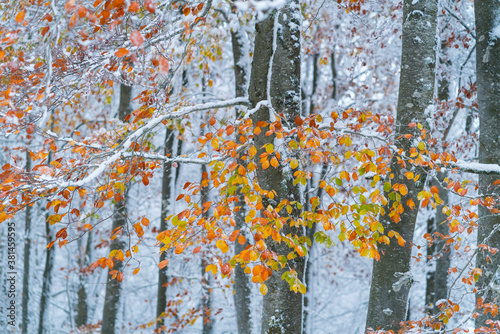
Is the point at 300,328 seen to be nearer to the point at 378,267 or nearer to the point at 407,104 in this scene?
the point at 378,267

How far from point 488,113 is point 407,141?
1.18 meters

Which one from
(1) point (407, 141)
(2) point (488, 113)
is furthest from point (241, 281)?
(2) point (488, 113)

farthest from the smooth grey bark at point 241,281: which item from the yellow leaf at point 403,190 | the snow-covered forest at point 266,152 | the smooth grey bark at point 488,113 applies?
the smooth grey bark at point 488,113

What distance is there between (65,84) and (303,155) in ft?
7.19

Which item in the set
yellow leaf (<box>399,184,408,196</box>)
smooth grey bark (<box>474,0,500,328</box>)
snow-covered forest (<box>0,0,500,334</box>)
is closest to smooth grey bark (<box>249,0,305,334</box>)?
snow-covered forest (<box>0,0,500,334</box>)

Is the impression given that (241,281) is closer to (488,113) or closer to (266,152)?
(266,152)

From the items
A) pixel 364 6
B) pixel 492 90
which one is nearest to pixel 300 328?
pixel 492 90

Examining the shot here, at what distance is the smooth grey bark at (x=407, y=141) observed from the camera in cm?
386

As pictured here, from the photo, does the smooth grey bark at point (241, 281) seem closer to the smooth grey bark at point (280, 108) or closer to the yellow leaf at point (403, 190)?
the smooth grey bark at point (280, 108)

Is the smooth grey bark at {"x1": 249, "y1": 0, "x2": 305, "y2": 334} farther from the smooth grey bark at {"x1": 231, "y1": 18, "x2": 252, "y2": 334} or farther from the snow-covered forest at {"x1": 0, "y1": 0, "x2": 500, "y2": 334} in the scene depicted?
the smooth grey bark at {"x1": 231, "y1": 18, "x2": 252, "y2": 334}

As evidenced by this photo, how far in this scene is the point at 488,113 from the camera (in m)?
4.22

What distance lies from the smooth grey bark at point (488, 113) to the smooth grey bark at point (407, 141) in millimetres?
805

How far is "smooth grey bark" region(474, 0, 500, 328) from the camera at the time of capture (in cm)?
408

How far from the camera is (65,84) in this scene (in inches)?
123
